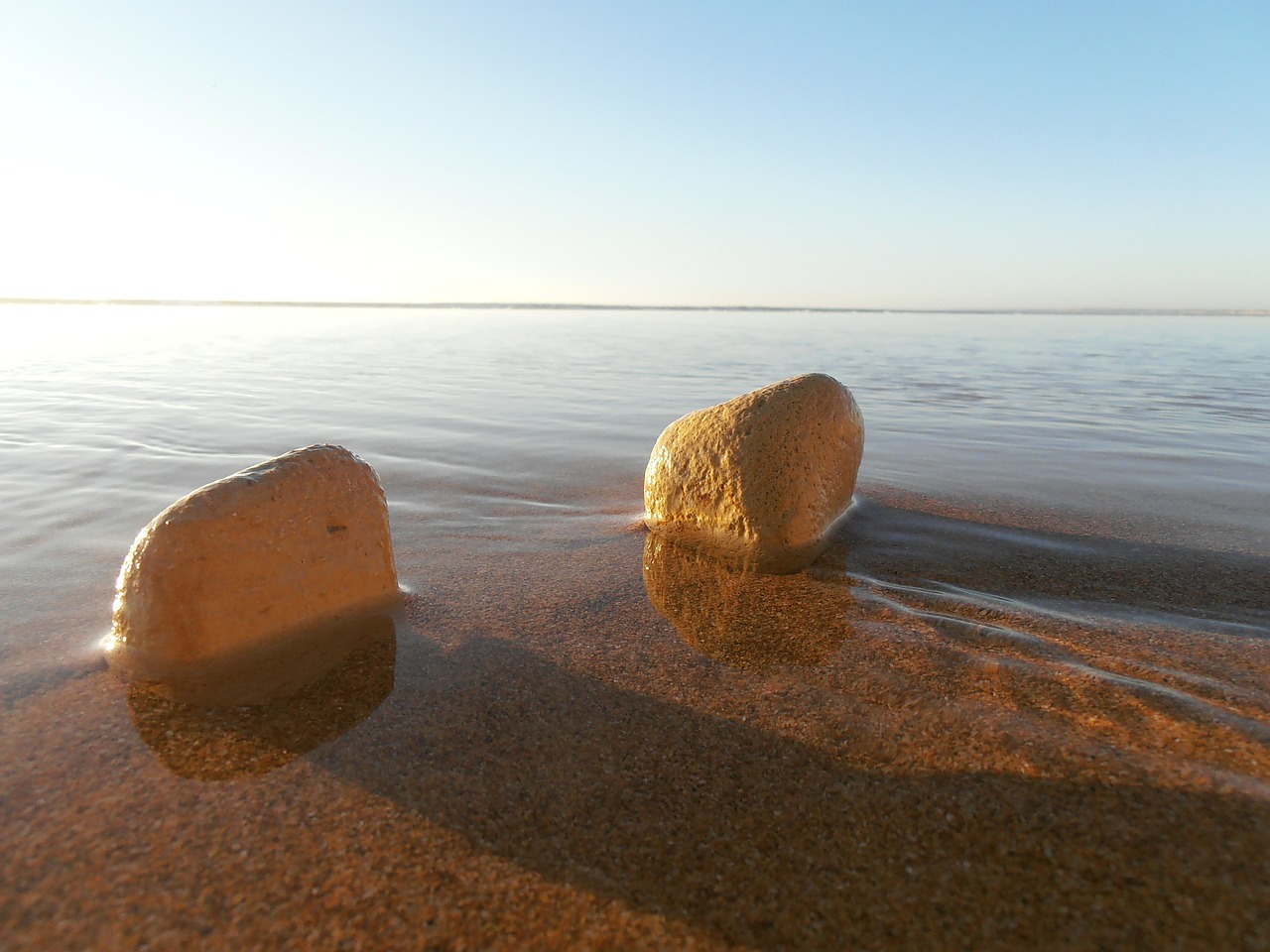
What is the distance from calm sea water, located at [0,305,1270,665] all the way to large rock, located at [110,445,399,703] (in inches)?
18.4

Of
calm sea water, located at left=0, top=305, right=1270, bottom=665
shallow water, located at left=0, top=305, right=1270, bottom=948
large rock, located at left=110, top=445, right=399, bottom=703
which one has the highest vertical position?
large rock, located at left=110, top=445, right=399, bottom=703

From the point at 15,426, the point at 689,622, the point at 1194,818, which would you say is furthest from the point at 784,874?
the point at 15,426

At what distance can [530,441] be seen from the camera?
611 centimetres

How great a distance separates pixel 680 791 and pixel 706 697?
453 mm

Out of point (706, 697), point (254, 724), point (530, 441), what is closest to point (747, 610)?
point (706, 697)

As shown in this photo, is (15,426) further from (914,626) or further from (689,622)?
(914,626)

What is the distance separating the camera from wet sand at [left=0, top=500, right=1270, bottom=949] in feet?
4.46

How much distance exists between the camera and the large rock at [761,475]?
335 centimetres

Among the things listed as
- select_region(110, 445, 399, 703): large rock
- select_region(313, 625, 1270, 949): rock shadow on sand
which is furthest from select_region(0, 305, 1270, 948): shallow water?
select_region(110, 445, 399, 703): large rock

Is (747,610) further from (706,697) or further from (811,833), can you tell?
(811,833)

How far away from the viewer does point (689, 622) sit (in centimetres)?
271

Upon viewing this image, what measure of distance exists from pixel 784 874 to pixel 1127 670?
4.80 ft

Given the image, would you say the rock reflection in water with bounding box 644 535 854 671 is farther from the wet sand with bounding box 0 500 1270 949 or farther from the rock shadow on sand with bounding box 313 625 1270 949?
the rock shadow on sand with bounding box 313 625 1270 949

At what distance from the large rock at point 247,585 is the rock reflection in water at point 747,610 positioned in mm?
1234
